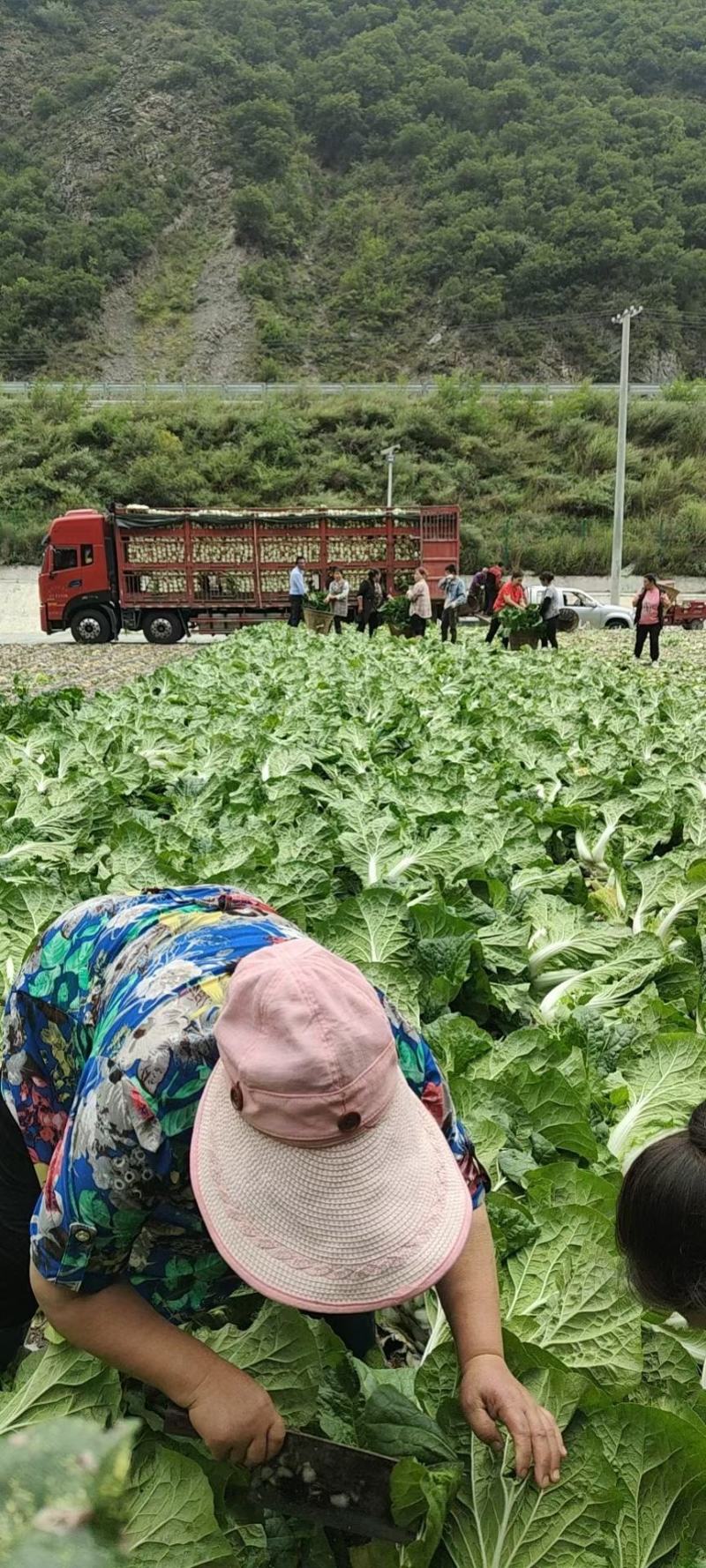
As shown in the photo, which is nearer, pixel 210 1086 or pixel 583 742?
pixel 210 1086

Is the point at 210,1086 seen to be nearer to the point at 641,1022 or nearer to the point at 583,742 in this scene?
the point at 641,1022

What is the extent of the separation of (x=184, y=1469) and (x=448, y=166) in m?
105

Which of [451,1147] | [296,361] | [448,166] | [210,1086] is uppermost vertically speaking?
[448,166]

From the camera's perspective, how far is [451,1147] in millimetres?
1690

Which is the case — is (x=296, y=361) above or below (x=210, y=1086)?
above

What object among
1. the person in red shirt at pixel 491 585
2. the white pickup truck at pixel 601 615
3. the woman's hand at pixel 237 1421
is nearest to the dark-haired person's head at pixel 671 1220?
the woman's hand at pixel 237 1421

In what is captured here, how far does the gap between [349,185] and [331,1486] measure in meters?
105

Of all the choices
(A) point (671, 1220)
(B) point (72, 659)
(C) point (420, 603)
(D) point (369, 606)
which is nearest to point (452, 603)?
(C) point (420, 603)

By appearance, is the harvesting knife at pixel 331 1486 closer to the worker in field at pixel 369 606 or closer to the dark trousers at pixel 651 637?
the dark trousers at pixel 651 637

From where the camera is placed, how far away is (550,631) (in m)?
18.3

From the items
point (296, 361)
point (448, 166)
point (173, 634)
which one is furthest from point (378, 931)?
point (448, 166)

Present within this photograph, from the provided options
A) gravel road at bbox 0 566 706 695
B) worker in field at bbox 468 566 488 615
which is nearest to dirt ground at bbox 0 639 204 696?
gravel road at bbox 0 566 706 695

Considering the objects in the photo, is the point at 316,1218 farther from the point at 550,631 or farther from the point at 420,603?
→ the point at 420,603

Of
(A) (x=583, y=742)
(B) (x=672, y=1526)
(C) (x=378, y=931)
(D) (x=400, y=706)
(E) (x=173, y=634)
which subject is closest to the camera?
(B) (x=672, y=1526)
